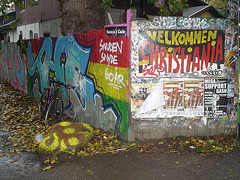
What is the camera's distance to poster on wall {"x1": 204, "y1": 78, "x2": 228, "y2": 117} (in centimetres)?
607

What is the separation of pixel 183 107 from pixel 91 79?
234 centimetres

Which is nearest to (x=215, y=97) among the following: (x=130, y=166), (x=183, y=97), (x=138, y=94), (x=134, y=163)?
(x=183, y=97)

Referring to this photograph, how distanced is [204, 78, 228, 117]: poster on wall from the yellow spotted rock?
2463mm

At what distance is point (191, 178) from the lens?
14.6 feet

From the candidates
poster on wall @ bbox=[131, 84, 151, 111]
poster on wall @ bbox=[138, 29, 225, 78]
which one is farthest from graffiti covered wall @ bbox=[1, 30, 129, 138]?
poster on wall @ bbox=[138, 29, 225, 78]

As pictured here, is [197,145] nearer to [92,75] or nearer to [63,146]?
[63,146]

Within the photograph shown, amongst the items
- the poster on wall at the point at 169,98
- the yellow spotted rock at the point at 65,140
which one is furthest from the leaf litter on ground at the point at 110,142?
the poster on wall at the point at 169,98

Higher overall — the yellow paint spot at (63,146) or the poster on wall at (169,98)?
the poster on wall at (169,98)

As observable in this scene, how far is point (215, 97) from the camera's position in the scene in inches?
242

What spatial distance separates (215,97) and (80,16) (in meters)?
4.76

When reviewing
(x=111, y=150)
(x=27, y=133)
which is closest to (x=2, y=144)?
(x=27, y=133)

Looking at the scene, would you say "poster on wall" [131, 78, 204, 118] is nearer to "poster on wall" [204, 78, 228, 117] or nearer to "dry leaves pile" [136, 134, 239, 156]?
"poster on wall" [204, 78, 228, 117]

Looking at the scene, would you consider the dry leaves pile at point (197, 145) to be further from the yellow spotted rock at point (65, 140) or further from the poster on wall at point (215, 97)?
the yellow spotted rock at point (65, 140)

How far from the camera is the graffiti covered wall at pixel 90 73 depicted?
602 cm
